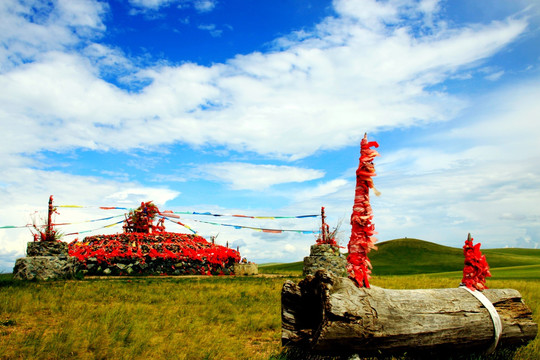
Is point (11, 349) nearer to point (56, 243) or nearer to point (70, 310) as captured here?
point (70, 310)

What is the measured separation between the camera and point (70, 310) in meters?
8.96

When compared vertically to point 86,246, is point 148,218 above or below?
above

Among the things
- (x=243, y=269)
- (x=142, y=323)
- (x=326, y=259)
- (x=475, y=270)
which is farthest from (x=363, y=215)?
(x=243, y=269)

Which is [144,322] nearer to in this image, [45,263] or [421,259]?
[45,263]

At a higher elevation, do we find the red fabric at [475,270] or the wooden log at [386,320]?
the red fabric at [475,270]

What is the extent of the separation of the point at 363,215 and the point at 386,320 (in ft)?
5.14

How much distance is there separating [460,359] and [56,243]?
1624cm

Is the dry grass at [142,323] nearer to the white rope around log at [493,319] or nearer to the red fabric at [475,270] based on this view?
the white rope around log at [493,319]

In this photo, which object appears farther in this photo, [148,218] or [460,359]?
[148,218]

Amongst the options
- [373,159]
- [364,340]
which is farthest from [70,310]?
[373,159]

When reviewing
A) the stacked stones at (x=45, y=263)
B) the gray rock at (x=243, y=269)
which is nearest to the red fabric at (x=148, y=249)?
the gray rock at (x=243, y=269)

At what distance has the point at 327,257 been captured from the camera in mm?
17922

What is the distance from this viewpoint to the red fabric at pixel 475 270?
254 inches

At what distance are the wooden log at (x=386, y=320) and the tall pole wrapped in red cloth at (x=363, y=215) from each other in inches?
18.9
